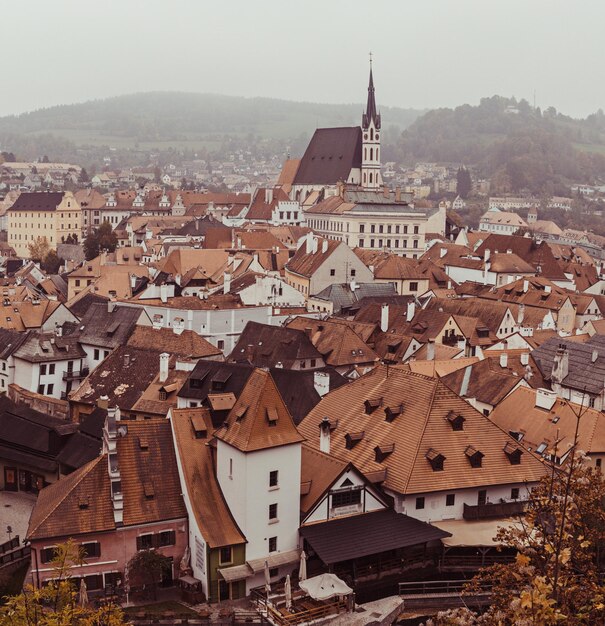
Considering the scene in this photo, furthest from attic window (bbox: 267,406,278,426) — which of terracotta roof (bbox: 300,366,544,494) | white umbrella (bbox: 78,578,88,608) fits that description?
white umbrella (bbox: 78,578,88,608)

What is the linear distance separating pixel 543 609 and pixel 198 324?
57115mm

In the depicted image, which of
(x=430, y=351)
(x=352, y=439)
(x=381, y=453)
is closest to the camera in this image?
(x=381, y=453)

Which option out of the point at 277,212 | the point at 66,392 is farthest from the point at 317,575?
the point at 277,212

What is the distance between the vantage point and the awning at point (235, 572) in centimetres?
3381

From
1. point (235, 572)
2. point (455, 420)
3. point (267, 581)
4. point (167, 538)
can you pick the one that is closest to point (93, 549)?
point (167, 538)

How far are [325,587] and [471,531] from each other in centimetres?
795

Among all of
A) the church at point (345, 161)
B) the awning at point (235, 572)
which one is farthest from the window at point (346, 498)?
the church at point (345, 161)

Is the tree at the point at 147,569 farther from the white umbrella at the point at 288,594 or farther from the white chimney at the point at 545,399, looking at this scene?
the white chimney at the point at 545,399

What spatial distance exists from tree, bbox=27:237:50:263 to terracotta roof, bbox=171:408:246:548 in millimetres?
104455

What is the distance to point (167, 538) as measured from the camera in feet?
118

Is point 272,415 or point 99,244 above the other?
point 272,415

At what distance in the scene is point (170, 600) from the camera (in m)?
34.4

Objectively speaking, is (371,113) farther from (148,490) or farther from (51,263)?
(148,490)

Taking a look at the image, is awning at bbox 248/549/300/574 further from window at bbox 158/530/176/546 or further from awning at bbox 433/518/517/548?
awning at bbox 433/518/517/548
